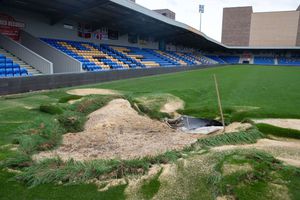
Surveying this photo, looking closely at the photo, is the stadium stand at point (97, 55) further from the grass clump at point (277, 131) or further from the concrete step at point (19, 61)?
the grass clump at point (277, 131)

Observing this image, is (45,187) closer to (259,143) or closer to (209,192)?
(209,192)

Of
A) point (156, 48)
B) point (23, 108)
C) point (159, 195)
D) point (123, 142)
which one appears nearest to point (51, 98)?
point (23, 108)

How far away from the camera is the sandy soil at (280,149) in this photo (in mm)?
3939

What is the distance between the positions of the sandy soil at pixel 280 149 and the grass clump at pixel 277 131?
782mm

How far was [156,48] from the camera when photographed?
38.4 m

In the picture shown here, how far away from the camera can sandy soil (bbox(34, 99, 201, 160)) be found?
439cm

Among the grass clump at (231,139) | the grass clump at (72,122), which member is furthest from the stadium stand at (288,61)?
the grass clump at (72,122)

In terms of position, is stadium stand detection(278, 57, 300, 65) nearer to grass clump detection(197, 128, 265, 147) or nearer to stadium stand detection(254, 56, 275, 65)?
stadium stand detection(254, 56, 275, 65)

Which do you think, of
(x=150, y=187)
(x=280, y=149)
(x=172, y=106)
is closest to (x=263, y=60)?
(x=172, y=106)

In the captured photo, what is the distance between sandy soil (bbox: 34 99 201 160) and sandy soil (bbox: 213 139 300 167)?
0.90 m

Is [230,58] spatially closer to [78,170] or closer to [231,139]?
[231,139]

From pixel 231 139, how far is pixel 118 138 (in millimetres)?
2059

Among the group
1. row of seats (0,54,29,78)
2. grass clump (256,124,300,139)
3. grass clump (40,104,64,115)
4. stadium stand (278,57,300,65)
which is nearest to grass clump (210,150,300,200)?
grass clump (256,124,300,139)

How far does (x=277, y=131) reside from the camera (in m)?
5.59
